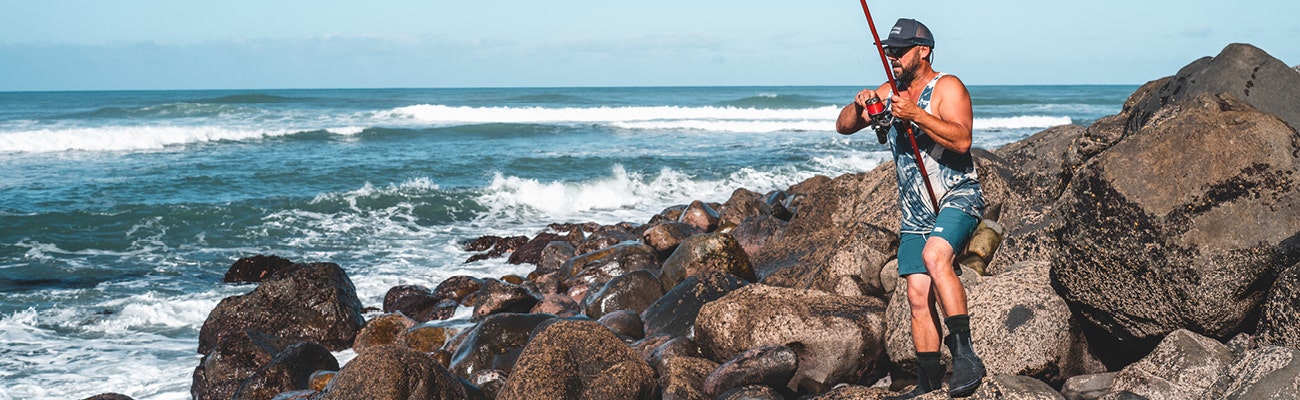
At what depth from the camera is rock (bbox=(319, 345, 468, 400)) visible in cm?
585

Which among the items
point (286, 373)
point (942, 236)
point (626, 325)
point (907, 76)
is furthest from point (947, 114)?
point (286, 373)

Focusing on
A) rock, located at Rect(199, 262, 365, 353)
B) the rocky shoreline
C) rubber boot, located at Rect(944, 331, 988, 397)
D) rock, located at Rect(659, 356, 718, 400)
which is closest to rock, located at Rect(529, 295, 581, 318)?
Answer: the rocky shoreline

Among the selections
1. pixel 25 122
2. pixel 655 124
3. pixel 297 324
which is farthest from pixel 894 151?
pixel 25 122

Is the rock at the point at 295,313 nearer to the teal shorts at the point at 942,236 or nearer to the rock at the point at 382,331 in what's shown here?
the rock at the point at 382,331

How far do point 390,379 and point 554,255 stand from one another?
6.59 m

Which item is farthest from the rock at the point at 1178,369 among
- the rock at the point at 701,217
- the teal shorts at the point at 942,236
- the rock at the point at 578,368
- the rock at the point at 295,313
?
the rock at the point at 701,217

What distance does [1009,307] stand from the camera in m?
5.54

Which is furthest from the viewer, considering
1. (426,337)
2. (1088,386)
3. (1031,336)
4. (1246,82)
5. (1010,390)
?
(426,337)

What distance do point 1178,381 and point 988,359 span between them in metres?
0.94

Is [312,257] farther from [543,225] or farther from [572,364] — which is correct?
[572,364]

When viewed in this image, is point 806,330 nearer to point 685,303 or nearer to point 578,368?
point 578,368

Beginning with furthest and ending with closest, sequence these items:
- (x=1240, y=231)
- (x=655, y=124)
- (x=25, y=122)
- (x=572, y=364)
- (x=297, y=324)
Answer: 1. (x=655, y=124)
2. (x=25, y=122)
3. (x=297, y=324)
4. (x=572, y=364)
5. (x=1240, y=231)

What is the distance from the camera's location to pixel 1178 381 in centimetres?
474

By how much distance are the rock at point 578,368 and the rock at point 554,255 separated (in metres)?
6.01
